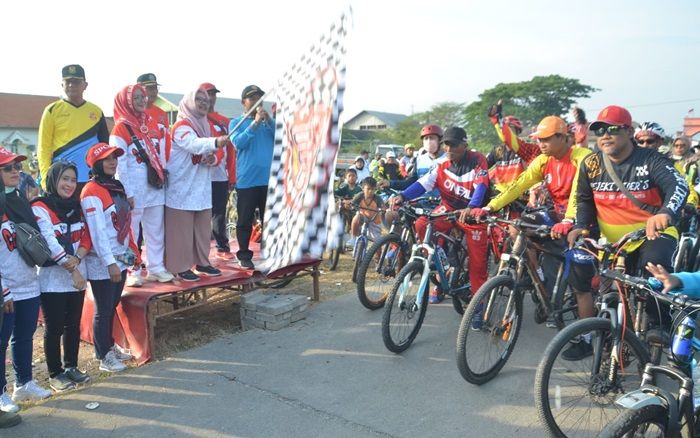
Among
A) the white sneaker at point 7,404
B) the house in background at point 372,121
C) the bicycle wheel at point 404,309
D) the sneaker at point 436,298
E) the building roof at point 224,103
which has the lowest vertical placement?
the white sneaker at point 7,404

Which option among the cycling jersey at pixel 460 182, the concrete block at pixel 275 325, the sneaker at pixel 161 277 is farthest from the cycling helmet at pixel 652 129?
the sneaker at pixel 161 277

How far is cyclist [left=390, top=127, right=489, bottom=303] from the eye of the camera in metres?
5.02

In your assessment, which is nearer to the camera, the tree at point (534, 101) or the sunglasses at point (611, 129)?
the sunglasses at point (611, 129)

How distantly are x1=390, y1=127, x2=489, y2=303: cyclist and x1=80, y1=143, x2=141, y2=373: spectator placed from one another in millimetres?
2527

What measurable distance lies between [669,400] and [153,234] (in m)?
4.31

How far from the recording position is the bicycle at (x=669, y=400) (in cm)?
227

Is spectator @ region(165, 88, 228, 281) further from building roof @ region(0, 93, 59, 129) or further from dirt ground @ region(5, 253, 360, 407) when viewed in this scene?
building roof @ region(0, 93, 59, 129)

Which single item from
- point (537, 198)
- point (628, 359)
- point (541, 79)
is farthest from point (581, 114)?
point (541, 79)

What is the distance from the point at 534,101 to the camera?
49531mm

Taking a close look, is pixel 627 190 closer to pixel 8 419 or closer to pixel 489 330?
pixel 489 330

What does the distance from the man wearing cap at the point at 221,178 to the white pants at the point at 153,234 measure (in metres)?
0.86

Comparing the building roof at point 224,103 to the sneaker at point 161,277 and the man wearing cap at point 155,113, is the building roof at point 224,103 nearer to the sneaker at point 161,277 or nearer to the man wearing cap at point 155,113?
the man wearing cap at point 155,113

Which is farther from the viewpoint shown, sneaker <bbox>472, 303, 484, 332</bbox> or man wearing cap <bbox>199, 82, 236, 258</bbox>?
man wearing cap <bbox>199, 82, 236, 258</bbox>

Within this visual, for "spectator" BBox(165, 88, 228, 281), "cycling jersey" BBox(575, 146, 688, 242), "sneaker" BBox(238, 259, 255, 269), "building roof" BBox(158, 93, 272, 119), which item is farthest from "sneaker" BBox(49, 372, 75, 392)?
"building roof" BBox(158, 93, 272, 119)
